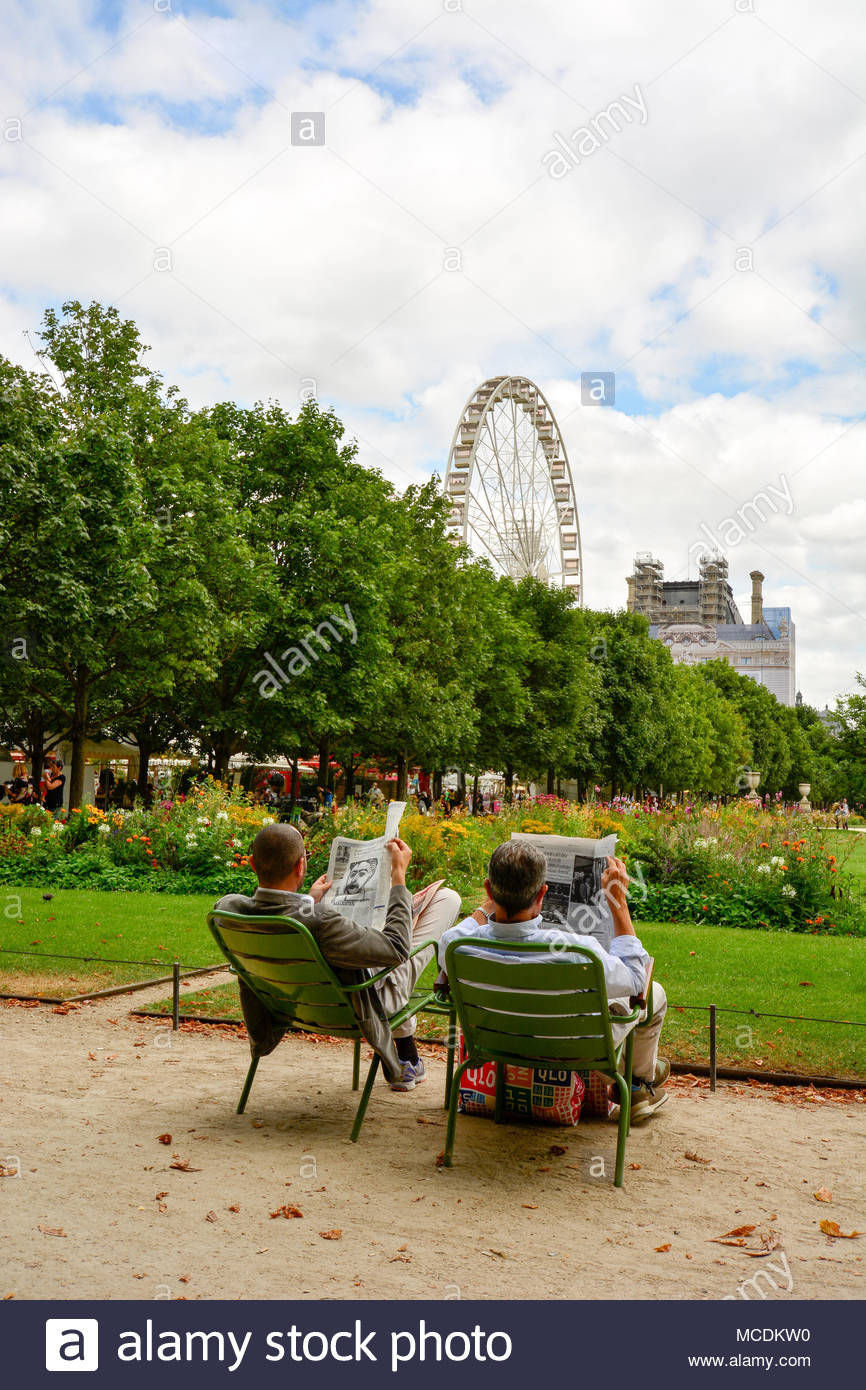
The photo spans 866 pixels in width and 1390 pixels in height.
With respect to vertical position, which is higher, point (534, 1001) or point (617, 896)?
point (617, 896)

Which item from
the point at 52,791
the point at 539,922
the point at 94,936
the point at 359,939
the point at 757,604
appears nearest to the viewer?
the point at 539,922

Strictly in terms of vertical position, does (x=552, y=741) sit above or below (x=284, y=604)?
below

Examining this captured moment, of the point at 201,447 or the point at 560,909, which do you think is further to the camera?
the point at 201,447

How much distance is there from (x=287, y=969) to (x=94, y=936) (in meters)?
6.62

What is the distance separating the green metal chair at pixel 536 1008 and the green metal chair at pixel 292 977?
0.46 metres

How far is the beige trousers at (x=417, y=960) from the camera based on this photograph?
5.35 meters

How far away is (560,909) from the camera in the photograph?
521cm

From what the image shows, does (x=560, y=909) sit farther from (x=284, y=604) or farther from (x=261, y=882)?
(x=284, y=604)

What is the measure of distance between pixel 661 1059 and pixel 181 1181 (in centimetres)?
240

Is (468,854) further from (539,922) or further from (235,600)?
(235,600)

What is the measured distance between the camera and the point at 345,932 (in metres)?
4.96

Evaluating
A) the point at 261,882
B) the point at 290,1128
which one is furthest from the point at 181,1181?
the point at 261,882
